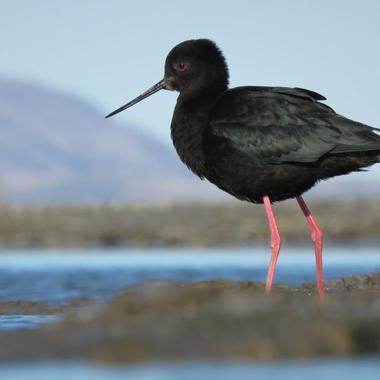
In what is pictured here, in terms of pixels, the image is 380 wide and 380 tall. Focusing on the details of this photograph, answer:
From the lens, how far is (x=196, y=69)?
13.4 m

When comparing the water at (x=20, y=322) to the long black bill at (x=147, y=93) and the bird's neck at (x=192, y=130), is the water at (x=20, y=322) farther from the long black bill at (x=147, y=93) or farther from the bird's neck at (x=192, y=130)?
the long black bill at (x=147, y=93)

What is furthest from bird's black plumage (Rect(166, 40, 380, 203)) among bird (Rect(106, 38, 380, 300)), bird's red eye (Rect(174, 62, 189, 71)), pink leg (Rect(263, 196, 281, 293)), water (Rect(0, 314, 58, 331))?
water (Rect(0, 314, 58, 331))

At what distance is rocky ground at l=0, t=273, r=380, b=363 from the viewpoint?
695 cm

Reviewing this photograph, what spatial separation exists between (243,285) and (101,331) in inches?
215

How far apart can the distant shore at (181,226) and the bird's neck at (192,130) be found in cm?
2122

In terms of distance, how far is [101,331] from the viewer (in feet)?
24.5

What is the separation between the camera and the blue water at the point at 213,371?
6389 millimetres

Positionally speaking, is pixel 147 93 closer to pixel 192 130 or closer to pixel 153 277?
pixel 192 130

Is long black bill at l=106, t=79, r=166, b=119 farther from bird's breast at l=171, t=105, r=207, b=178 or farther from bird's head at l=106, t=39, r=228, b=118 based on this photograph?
bird's breast at l=171, t=105, r=207, b=178

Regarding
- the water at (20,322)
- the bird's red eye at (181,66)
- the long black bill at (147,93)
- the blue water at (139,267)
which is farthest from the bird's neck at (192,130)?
the blue water at (139,267)

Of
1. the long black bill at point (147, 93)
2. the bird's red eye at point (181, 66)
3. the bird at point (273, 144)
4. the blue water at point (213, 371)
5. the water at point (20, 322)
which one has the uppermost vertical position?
the bird's red eye at point (181, 66)

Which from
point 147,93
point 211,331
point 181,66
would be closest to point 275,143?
point 181,66

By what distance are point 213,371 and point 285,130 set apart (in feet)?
18.8

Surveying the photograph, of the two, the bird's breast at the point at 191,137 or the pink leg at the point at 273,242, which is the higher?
the bird's breast at the point at 191,137
